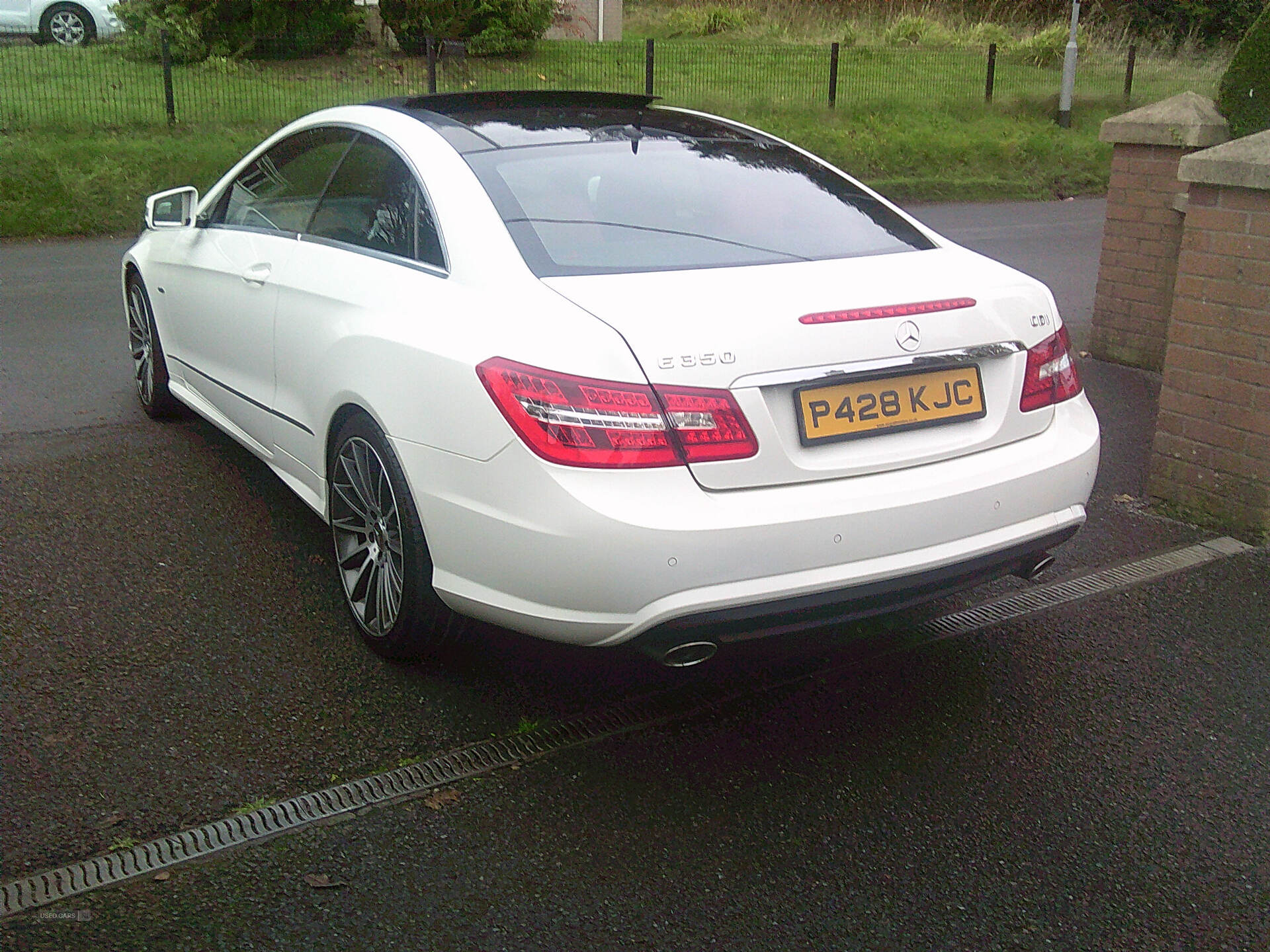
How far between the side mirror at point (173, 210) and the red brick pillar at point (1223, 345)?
3875 mm

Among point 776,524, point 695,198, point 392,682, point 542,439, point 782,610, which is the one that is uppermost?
point 695,198

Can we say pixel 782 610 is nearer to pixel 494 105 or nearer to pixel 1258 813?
pixel 1258 813

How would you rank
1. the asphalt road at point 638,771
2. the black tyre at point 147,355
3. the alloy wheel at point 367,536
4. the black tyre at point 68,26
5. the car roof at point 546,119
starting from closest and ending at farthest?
the asphalt road at point 638,771
the alloy wheel at point 367,536
the car roof at point 546,119
the black tyre at point 147,355
the black tyre at point 68,26

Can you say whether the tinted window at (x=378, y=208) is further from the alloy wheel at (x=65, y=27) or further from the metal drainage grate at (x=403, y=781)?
the alloy wheel at (x=65, y=27)

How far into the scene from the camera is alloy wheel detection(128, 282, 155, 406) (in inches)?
228

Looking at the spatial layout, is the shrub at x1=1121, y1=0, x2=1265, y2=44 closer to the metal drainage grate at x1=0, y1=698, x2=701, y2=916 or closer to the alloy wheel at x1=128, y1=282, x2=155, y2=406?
the alloy wheel at x1=128, y1=282, x2=155, y2=406

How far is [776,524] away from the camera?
9.66ft

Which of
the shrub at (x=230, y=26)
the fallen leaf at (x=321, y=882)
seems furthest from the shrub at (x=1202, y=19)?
the fallen leaf at (x=321, y=882)

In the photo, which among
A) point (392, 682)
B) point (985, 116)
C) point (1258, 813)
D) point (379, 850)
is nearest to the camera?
point (379, 850)

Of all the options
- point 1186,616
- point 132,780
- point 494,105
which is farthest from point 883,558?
point 494,105

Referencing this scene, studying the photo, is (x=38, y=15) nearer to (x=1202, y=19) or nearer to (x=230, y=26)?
(x=230, y=26)

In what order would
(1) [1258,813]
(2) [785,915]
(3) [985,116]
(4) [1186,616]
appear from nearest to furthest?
1. (2) [785,915]
2. (1) [1258,813]
3. (4) [1186,616]
4. (3) [985,116]

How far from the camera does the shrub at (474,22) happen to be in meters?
20.9

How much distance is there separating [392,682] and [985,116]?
19.3 metres
